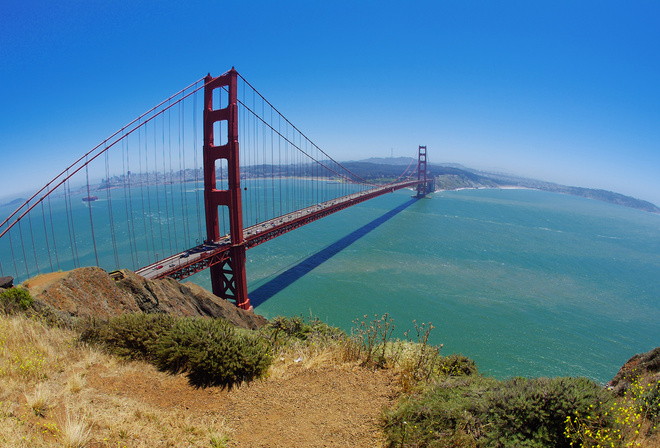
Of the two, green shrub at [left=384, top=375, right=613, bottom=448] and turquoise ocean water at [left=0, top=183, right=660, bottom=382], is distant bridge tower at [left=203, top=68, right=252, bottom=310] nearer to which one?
turquoise ocean water at [left=0, top=183, right=660, bottom=382]

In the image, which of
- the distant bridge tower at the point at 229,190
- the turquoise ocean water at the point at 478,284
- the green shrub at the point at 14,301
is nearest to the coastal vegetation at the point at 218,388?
the green shrub at the point at 14,301

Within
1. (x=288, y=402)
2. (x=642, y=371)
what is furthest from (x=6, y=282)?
(x=642, y=371)

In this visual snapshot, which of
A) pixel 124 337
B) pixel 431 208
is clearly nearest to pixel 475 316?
pixel 124 337

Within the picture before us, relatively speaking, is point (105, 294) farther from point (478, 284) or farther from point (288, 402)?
point (478, 284)

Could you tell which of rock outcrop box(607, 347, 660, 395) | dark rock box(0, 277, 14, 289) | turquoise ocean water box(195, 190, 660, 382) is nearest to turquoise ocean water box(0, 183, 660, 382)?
turquoise ocean water box(195, 190, 660, 382)

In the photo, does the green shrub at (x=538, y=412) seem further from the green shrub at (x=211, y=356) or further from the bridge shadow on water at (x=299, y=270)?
the bridge shadow on water at (x=299, y=270)

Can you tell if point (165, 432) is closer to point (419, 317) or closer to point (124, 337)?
point (124, 337)

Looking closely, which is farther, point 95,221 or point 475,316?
point 95,221
